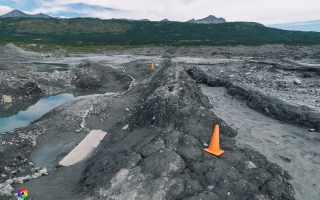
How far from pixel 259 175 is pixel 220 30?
4881 inches

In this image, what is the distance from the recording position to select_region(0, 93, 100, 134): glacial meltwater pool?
12.9 m

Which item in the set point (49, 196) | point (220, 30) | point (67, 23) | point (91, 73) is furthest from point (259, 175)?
point (67, 23)

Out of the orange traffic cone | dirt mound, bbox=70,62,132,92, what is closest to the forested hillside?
dirt mound, bbox=70,62,132,92

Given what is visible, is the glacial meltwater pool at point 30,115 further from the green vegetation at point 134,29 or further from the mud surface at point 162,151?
the green vegetation at point 134,29

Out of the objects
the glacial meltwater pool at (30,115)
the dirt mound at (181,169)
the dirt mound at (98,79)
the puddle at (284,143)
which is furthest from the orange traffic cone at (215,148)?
the dirt mound at (98,79)

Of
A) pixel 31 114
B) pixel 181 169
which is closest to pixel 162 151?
pixel 181 169

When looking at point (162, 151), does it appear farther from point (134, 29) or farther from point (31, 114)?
point (134, 29)

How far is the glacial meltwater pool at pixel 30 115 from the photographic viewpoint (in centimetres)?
1291

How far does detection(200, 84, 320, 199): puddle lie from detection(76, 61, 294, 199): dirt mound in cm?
51

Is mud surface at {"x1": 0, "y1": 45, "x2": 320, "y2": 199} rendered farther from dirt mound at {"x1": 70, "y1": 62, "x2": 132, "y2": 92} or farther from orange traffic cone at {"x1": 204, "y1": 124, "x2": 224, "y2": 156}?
dirt mound at {"x1": 70, "y1": 62, "x2": 132, "y2": 92}

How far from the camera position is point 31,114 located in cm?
1463

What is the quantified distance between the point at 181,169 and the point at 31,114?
12.2m

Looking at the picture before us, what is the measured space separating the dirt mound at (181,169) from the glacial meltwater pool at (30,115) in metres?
6.79

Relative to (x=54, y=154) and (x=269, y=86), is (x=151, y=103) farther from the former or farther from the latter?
(x=269, y=86)
